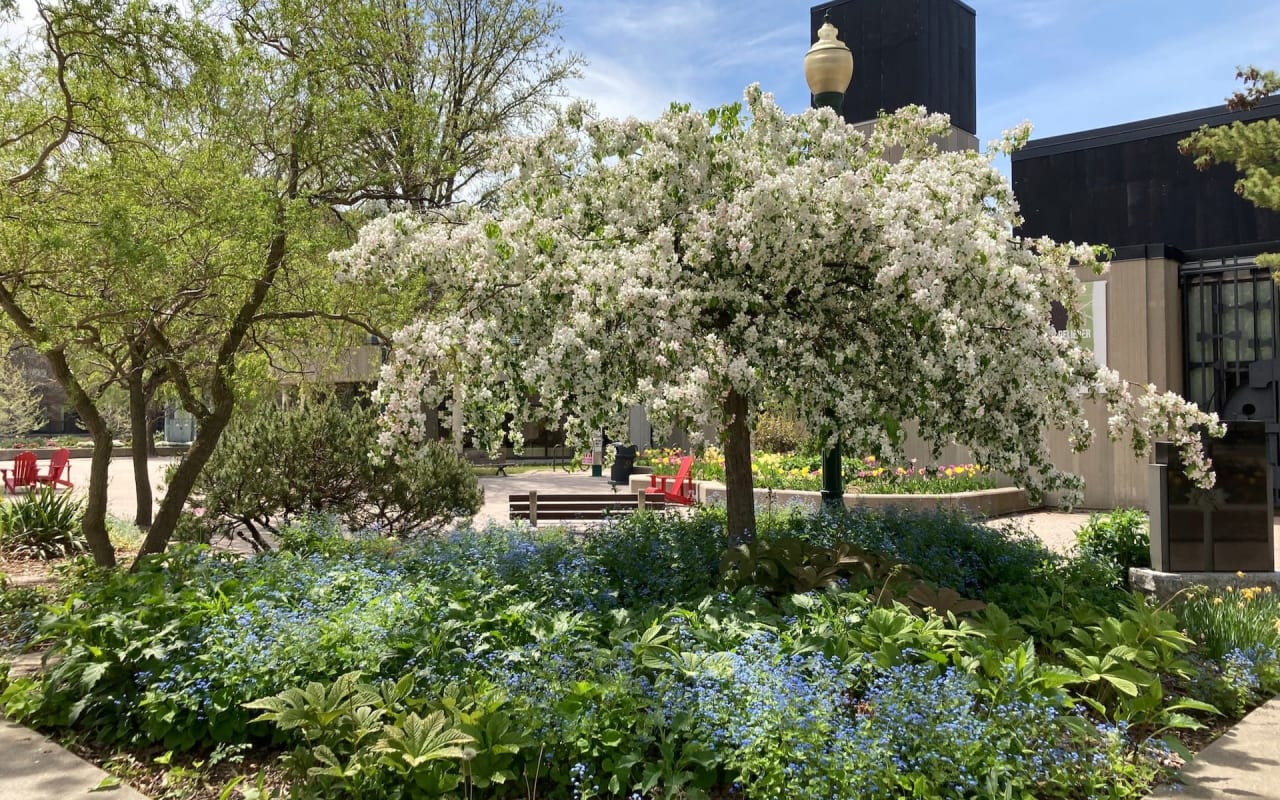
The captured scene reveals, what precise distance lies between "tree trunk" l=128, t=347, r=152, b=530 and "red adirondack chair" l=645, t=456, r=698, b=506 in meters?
7.73

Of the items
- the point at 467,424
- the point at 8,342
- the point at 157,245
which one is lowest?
the point at 467,424

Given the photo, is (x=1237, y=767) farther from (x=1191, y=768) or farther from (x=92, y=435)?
(x=92, y=435)

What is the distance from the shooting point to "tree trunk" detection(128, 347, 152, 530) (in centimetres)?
1080

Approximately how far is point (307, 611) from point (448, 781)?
2.00 m

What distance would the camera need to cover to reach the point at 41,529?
454 inches

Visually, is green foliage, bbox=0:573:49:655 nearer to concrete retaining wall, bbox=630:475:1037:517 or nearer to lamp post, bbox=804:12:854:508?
lamp post, bbox=804:12:854:508

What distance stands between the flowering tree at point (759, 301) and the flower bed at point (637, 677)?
113cm

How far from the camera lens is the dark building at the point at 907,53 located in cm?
3111

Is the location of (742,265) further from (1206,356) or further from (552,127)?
(1206,356)

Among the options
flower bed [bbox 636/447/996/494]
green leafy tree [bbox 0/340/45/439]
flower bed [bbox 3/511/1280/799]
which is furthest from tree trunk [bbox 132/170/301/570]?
green leafy tree [bbox 0/340/45/439]

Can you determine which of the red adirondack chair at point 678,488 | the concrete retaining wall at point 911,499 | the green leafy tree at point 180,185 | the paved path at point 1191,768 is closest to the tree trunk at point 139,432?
the green leafy tree at point 180,185

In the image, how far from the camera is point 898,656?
482 cm

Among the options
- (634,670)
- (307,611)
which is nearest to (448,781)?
(634,670)

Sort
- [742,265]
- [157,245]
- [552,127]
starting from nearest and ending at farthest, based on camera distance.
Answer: [742,265]
[552,127]
[157,245]
